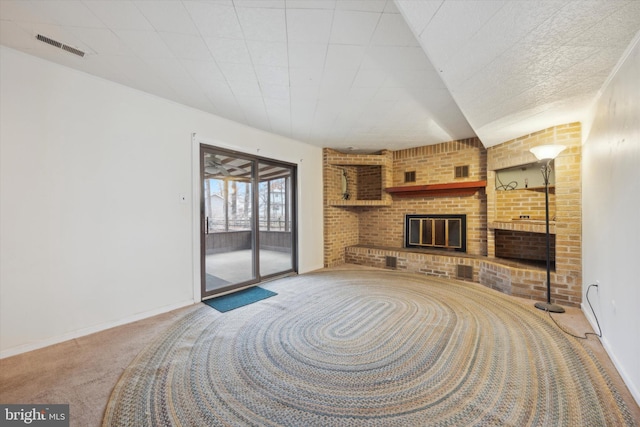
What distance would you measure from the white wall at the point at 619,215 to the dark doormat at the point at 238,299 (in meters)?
3.26

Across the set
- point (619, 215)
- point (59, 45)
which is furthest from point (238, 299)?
point (619, 215)

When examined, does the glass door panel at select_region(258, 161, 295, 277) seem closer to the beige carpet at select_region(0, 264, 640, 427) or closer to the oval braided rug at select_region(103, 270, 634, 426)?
the oval braided rug at select_region(103, 270, 634, 426)

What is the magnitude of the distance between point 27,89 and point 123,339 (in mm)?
2267

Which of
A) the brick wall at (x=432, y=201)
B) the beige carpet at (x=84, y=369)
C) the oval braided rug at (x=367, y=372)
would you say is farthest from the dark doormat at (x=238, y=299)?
the brick wall at (x=432, y=201)

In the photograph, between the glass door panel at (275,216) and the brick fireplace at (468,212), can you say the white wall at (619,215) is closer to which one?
the brick fireplace at (468,212)

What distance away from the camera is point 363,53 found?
1.98 metres

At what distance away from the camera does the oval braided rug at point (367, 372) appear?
1.39m

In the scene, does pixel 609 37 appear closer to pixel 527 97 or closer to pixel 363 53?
pixel 527 97

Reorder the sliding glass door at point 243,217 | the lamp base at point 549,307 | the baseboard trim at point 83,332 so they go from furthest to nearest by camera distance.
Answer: the sliding glass door at point 243,217 → the lamp base at point 549,307 → the baseboard trim at point 83,332

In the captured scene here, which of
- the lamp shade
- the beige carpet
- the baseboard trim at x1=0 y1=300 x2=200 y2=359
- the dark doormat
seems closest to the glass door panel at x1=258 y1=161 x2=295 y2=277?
the dark doormat

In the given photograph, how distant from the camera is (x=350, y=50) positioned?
1.95m

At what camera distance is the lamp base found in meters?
2.78

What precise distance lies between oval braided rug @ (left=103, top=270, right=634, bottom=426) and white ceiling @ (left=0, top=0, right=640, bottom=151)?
2193mm

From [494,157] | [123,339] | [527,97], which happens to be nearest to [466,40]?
[527,97]
